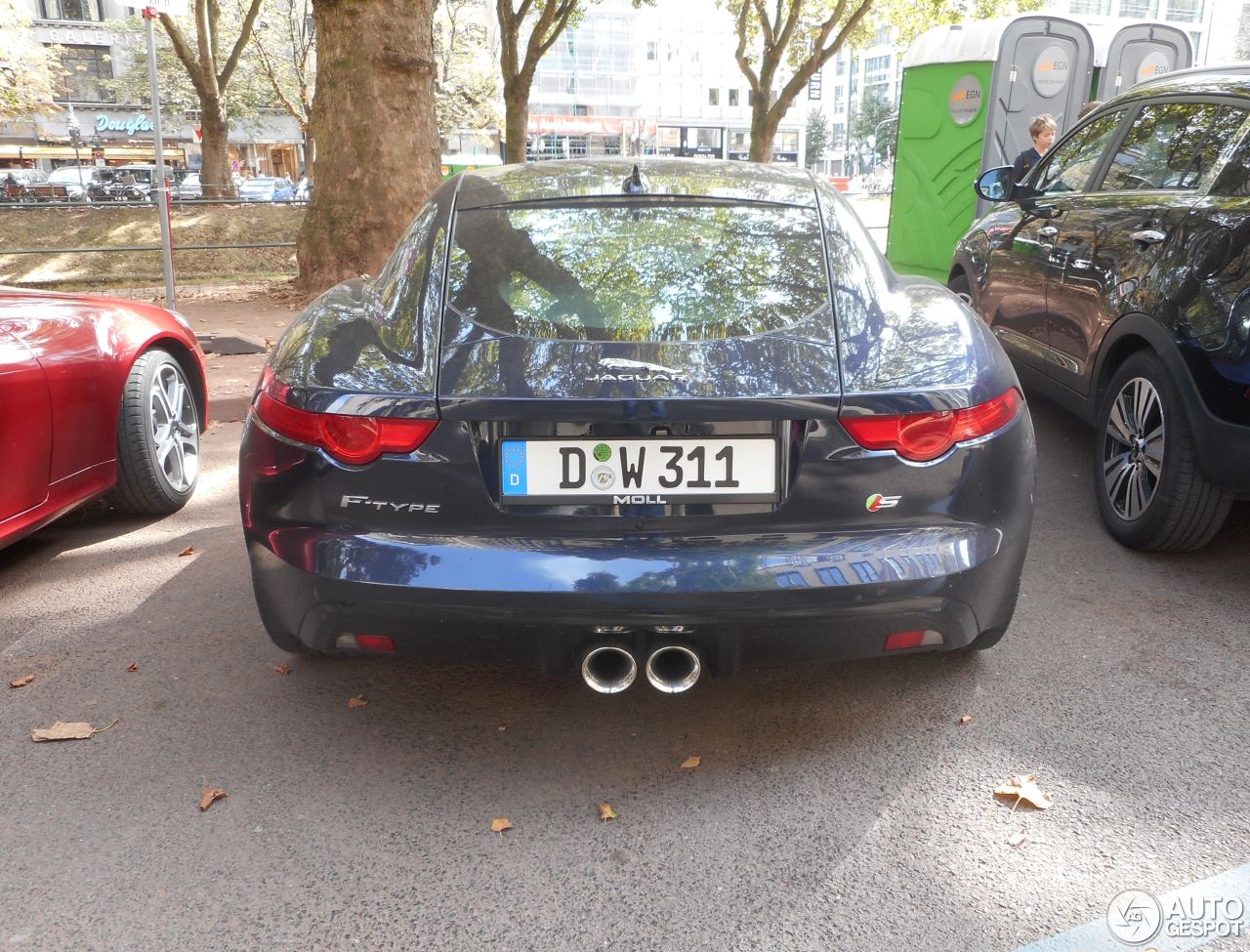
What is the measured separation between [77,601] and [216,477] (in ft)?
5.16

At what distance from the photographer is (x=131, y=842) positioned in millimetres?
2469

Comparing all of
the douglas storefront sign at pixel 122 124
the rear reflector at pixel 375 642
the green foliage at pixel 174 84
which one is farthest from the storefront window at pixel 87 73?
the rear reflector at pixel 375 642

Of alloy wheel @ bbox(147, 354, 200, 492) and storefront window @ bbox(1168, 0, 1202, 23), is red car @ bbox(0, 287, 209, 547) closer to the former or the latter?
alloy wheel @ bbox(147, 354, 200, 492)

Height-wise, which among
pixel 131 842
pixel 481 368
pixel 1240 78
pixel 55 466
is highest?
pixel 1240 78

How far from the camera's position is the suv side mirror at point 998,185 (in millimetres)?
5816

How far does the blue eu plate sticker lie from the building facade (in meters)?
58.1

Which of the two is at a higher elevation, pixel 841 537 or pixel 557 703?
pixel 841 537

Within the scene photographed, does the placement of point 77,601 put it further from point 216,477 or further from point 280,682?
point 216,477

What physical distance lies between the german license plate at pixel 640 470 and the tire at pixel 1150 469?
2.13m

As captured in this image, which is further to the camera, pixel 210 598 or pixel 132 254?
pixel 132 254

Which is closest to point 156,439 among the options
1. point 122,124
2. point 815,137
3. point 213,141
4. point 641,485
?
point 641,485

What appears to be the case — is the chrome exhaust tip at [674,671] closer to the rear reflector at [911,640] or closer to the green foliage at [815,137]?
the rear reflector at [911,640]

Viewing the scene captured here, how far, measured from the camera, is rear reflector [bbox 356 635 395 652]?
2.55m

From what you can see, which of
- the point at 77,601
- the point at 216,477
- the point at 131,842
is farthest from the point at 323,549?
the point at 216,477
